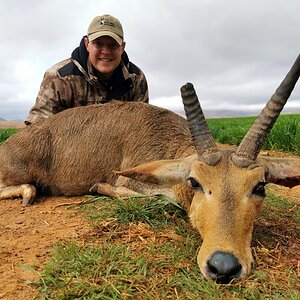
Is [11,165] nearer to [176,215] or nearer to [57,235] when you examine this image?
[57,235]

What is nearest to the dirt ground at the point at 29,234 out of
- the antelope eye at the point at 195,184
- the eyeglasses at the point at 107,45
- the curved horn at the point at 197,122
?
the antelope eye at the point at 195,184

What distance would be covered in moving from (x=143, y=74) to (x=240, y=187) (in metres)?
6.34

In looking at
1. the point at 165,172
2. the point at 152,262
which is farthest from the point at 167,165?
the point at 152,262

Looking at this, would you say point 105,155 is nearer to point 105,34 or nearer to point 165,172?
point 165,172

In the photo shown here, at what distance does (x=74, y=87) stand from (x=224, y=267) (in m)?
6.21

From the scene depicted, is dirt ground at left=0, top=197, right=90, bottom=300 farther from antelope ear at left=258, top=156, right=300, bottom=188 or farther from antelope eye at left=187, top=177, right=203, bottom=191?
antelope ear at left=258, top=156, right=300, bottom=188

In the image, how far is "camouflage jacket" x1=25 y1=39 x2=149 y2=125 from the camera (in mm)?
8633

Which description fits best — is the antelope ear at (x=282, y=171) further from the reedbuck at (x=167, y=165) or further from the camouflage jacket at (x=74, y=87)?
the camouflage jacket at (x=74, y=87)

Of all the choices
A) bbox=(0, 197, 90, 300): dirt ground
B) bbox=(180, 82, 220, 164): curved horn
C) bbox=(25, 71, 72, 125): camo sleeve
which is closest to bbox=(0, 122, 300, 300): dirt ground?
bbox=(0, 197, 90, 300): dirt ground

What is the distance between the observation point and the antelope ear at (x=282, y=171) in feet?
15.3

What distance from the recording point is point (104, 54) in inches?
346

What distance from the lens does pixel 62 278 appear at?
3.30m

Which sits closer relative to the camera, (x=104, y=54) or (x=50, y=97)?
(x=50, y=97)

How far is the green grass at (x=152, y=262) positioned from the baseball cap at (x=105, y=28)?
4.61 metres
